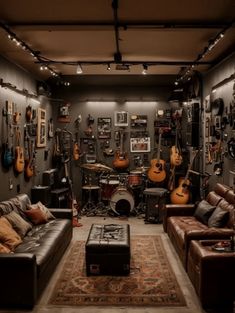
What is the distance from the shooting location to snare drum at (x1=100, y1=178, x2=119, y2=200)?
868 centimetres

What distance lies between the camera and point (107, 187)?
8.77m

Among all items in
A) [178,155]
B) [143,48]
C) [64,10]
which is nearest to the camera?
[64,10]

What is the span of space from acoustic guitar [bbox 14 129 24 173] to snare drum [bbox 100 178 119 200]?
2.39 m

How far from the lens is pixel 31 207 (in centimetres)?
598

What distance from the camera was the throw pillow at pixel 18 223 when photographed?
197 inches

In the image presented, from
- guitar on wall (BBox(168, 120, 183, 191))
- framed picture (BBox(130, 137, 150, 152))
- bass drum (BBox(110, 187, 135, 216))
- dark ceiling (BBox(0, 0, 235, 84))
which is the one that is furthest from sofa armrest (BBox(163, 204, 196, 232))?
framed picture (BBox(130, 137, 150, 152))

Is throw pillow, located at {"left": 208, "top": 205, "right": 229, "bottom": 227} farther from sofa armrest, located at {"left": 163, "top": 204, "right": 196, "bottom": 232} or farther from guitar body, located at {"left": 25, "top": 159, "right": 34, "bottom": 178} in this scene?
guitar body, located at {"left": 25, "top": 159, "right": 34, "bottom": 178}

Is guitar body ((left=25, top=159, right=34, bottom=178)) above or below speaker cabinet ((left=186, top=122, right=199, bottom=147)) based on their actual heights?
below

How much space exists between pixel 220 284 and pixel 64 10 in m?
3.40

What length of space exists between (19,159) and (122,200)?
2733mm

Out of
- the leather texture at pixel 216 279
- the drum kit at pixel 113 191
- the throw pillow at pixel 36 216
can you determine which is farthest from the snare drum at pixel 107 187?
the leather texture at pixel 216 279

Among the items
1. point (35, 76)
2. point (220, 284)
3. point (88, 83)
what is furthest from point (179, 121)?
point (220, 284)

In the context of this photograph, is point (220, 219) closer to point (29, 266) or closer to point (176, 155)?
point (29, 266)

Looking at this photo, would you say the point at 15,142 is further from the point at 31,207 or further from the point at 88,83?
the point at 88,83
